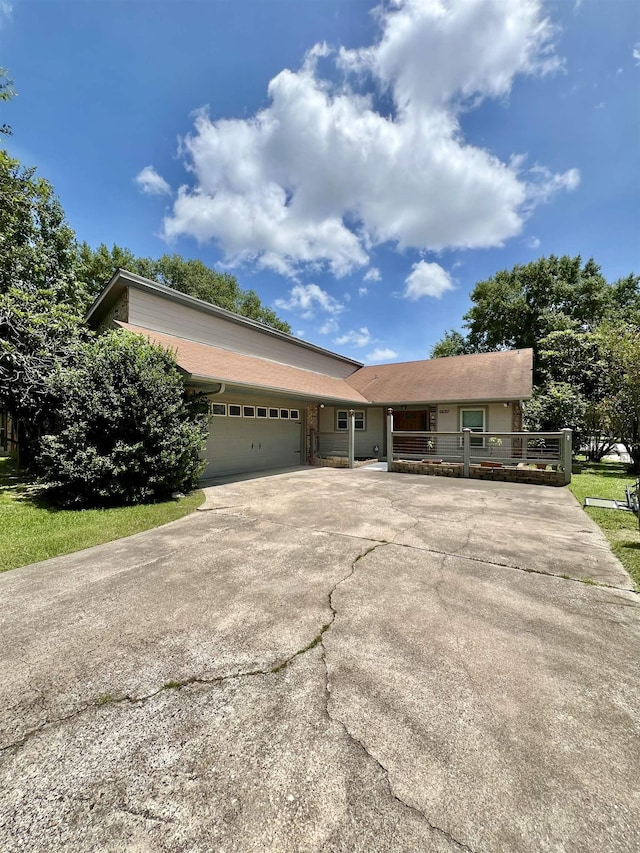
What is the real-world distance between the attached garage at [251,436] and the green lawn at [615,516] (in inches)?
361

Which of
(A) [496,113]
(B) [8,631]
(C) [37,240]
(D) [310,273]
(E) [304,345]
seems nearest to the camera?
(B) [8,631]

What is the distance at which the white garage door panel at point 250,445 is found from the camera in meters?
11.2

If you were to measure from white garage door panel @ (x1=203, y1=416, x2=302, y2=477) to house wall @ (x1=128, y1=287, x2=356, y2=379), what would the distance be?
3532 millimetres

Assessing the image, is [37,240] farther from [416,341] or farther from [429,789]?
[416,341]

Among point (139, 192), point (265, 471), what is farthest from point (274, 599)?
point (139, 192)

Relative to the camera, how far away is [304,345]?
17797 millimetres

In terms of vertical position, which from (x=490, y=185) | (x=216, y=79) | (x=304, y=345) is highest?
(x=216, y=79)

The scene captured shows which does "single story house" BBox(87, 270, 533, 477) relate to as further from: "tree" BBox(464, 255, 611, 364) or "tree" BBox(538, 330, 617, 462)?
"tree" BBox(464, 255, 611, 364)

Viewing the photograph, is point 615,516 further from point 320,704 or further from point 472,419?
point 472,419

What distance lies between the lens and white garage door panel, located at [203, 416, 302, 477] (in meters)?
11.2

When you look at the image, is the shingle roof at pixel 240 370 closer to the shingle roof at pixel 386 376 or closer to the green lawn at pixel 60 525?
the shingle roof at pixel 386 376

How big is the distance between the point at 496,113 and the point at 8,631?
15.6 meters

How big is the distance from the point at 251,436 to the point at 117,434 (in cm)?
555

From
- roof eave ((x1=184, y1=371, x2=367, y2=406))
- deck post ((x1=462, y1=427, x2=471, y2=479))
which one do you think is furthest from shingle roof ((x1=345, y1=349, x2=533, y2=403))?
deck post ((x1=462, y1=427, x2=471, y2=479))
